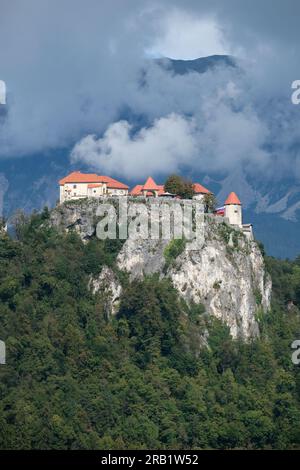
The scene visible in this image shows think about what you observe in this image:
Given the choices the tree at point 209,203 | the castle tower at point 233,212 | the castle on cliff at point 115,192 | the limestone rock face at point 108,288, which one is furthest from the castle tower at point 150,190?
the limestone rock face at point 108,288

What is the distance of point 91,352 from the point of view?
104625mm

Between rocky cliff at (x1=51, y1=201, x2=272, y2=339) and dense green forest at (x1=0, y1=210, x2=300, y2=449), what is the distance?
873 millimetres

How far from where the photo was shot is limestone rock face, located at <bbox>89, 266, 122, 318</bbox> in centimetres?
10888

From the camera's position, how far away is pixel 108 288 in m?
110

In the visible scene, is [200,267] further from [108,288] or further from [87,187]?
[87,187]

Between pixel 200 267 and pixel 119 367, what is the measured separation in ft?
34.3

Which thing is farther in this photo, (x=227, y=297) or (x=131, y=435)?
(x=227, y=297)

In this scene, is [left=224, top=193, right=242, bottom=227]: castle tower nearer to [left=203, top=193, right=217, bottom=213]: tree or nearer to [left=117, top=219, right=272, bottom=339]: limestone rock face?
[left=203, top=193, right=217, bottom=213]: tree

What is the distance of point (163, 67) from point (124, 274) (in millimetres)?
82413

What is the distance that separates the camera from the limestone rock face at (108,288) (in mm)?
108875

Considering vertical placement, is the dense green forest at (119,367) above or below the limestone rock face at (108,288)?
below

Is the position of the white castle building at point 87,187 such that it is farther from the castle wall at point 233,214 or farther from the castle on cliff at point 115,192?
the castle wall at point 233,214
